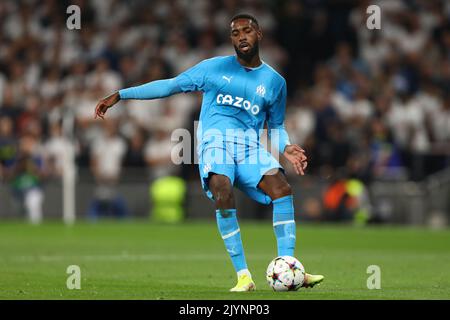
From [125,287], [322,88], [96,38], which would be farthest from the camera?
[96,38]

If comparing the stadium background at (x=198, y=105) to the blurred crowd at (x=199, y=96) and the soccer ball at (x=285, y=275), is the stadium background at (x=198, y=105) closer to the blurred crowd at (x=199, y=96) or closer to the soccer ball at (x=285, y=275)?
the blurred crowd at (x=199, y=96)

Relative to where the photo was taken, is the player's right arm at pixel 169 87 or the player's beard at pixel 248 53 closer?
the player's beard at pixel 248 53

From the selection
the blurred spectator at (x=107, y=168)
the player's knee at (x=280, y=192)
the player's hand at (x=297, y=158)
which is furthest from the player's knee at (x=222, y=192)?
the blurred spectator at (x=107, y=168)

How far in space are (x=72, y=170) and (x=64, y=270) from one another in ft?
41.2

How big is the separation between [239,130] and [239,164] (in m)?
0.34

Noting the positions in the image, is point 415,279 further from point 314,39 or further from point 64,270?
point 314,39

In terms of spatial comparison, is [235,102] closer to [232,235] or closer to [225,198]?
[225,198]

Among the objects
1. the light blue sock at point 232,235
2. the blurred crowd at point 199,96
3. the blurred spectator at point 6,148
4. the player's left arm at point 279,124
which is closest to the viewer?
the light blue sock at point 232,235

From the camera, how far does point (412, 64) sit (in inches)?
1048

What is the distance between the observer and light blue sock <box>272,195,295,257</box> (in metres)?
11.4

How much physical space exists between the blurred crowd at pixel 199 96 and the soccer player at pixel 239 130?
44.5ft

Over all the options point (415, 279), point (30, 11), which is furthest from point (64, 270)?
point (30, 11)

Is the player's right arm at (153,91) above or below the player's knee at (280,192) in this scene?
above

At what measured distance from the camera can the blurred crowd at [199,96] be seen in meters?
25.7
